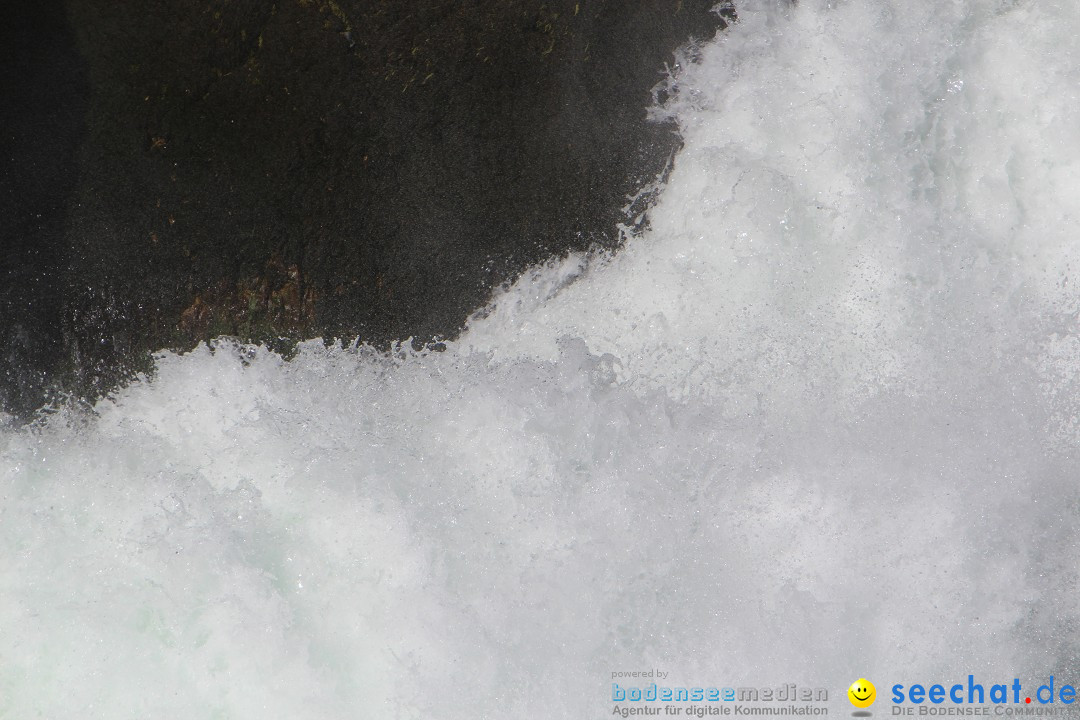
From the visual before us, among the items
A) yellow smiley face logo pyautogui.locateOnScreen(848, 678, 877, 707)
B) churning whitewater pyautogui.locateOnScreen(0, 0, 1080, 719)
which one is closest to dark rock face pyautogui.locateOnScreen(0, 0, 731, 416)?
churning whitewater pyautogui.locateOnScreen(0, 0, 1080, 719)

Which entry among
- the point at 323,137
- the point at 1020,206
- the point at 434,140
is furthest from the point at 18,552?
the point at 1020,206

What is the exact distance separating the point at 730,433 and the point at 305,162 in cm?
193

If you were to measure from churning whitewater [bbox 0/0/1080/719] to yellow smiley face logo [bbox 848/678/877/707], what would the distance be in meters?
0.07

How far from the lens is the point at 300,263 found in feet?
9.71

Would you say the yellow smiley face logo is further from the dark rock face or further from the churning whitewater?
the dark rock face

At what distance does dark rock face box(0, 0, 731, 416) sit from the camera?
9.43 feet

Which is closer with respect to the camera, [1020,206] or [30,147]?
[30,147]

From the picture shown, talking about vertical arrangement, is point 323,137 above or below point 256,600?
above

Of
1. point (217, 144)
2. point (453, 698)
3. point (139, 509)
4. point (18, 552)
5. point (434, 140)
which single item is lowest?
point (453, 698)

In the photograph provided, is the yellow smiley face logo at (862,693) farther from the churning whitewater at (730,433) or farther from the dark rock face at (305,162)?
the dark rock face at (305,162)

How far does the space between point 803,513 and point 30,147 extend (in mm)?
3224

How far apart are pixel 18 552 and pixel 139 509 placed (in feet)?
1.50

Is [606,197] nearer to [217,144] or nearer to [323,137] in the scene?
[323,137]

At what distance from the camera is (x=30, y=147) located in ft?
9.43
